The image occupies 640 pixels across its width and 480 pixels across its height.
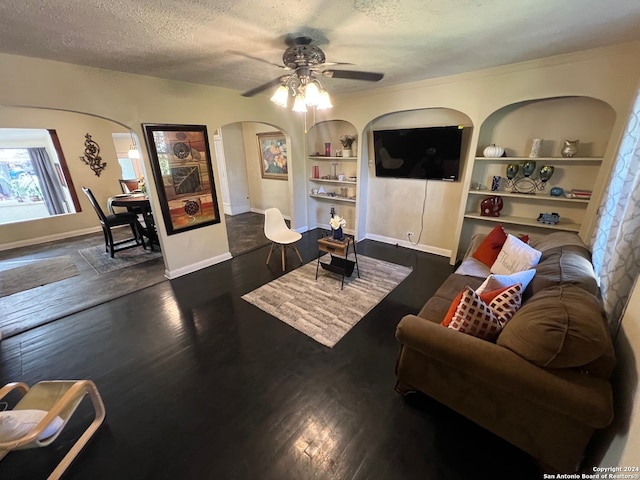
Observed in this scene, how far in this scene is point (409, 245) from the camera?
4.44 meters

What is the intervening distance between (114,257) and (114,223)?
0.55 meters

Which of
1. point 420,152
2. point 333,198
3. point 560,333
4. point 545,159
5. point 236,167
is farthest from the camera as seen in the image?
point 236,167

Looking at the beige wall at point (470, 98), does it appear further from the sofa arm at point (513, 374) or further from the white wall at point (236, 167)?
the white wall at point (236, 167)

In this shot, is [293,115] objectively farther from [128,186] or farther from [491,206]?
[128,186]

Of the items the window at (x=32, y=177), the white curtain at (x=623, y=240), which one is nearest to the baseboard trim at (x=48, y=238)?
the window at (x=32, y=177)

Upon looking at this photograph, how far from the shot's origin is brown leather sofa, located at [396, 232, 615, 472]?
3.68ft

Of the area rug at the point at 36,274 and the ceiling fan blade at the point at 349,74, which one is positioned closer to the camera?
the ceiling fan blade at the point at 349,74

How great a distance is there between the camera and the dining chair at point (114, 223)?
392 centimetres

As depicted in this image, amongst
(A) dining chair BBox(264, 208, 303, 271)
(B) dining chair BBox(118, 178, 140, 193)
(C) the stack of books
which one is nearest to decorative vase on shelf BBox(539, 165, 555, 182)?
(C) the stack of books

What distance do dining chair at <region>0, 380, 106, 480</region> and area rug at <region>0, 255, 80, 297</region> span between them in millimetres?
2602

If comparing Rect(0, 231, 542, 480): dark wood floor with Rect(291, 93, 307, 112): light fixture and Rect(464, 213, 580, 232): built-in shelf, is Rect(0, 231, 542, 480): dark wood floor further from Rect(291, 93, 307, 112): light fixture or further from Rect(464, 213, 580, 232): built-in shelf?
Rect(291, 93, 307, 112): light fixture

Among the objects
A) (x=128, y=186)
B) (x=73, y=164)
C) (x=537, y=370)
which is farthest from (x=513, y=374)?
(x=73, y=164)

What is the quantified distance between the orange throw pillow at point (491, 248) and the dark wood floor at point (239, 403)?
0.80m

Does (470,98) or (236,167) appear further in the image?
(236,167)
